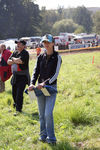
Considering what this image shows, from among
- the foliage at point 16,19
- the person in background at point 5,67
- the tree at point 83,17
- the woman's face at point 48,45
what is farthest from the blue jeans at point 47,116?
the tree at point 83,17

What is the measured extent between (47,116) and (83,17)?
461 feet

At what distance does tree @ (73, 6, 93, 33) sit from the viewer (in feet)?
438

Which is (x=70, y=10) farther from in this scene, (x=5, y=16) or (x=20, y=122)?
(x=20, y=122)

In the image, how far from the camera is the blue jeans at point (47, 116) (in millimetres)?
3682

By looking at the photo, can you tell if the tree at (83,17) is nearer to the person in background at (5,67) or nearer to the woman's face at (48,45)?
the person in background at (5,67)

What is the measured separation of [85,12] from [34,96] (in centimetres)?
14233

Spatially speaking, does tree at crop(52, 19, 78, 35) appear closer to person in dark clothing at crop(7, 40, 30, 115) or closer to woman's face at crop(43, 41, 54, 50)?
person in dark clothing at crop(7, 40, 30, 115)

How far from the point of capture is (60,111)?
494cm

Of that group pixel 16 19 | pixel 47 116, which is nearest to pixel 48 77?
pixel 47 116

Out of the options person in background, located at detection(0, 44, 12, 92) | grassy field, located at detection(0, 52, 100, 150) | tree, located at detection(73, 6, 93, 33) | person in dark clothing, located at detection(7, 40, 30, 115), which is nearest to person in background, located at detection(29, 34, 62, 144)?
grassy field, located at detection(0, 52, 100, 150)

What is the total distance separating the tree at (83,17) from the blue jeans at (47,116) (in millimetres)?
130850

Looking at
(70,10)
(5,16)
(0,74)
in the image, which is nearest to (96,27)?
(5,16)

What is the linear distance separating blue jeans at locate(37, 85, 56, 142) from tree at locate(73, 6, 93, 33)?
130850 millimetres

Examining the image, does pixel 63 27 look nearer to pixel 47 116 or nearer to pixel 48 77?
pixel 48 77
